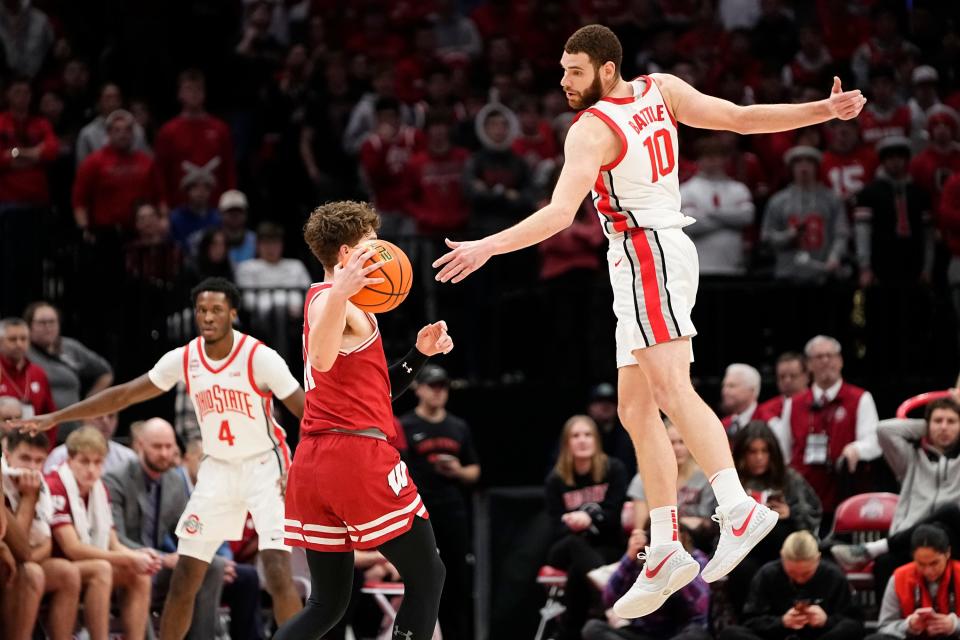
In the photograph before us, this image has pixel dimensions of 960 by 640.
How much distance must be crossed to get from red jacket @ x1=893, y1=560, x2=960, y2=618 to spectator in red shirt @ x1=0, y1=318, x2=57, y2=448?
5.72 meters

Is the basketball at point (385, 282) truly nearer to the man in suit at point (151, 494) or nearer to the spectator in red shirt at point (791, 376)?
the man in suit at point (151, 494)

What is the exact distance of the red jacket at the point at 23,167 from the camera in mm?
13656

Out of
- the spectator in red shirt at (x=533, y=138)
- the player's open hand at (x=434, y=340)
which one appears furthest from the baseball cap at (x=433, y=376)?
the player's open hand at (x=434, y=340)

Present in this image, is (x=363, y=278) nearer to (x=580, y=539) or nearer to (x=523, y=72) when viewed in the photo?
(x=580, y=539)

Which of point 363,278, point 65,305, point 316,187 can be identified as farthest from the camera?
point 316,187

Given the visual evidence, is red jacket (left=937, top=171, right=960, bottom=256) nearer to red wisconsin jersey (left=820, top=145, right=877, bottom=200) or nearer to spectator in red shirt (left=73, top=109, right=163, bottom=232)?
red wisconsin jersey (left=820, top=145, right=877, bottom=200)

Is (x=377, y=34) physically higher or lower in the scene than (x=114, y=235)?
higher

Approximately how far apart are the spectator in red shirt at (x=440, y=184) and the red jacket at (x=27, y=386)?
3897 mm

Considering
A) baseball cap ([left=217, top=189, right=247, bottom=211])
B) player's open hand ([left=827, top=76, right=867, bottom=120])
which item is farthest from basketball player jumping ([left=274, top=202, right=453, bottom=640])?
baseball cap ([left=217, top=189, right=247, bottom=211])

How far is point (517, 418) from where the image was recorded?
13.2 meters

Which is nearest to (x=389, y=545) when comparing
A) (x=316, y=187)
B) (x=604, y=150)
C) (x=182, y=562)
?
(x=604, y=150)

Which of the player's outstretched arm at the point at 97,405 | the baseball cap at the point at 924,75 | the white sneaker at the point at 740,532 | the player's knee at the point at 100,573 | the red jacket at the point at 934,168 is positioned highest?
the baseball cap at the point at 924,75

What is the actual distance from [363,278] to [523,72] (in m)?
10.3

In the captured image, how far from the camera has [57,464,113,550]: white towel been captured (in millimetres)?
9906
